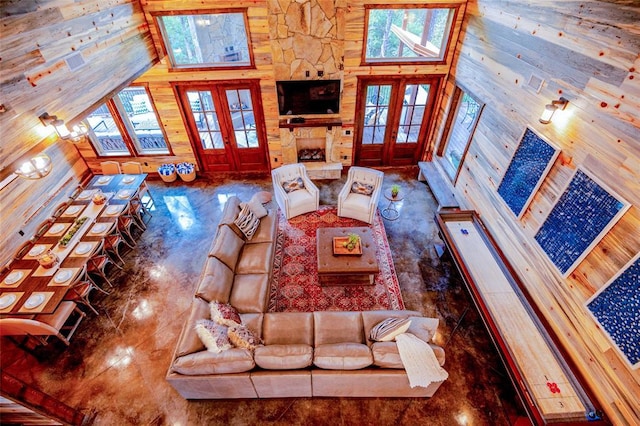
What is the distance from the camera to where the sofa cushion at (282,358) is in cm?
333

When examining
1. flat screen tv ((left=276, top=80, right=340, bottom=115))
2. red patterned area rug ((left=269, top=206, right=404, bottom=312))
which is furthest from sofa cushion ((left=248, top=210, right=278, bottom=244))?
flat screen tv ((left=276, top=80, right=340, bottom=115))

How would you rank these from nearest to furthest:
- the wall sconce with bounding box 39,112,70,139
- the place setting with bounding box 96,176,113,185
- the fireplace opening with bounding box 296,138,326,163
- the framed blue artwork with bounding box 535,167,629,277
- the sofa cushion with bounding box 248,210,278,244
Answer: the framed blue artwork with bounding box 535,167,629,277 < the wall sconce with bounding box 39,112,70,139 < the sofa cushion with bounding box 248,210,278,244 < the place setting with bounding box 96,176,113,185 < the fireplace opening with bounding box 296,138,326,163

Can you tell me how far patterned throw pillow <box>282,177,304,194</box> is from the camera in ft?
20.4

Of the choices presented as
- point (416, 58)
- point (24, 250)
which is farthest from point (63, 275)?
point (416, 58)

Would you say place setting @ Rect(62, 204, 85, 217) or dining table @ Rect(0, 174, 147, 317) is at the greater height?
place setting @ Rect(62, 204, 85, 217)

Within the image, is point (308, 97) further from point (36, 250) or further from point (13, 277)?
point (13, 277)

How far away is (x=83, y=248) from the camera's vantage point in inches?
183

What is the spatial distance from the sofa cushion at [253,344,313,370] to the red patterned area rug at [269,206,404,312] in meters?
1.31

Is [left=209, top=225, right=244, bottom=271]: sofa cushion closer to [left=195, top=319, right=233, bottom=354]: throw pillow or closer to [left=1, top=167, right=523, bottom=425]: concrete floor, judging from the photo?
[left=1, top=167, right=523, bottom=425]: concrete floor

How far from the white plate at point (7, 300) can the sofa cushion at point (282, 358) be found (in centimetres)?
332

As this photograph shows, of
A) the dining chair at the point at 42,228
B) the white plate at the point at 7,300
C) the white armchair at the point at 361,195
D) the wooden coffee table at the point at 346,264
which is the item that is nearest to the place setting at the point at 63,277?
the white plate at the point at 7,300

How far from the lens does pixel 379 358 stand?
10.9 feet

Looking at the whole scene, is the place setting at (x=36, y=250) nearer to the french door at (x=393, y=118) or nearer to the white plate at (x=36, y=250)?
the white plate at (x=36, y=250)

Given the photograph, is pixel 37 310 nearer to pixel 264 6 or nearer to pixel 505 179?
pixel 264 6
